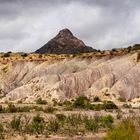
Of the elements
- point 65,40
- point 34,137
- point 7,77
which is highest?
point 65,40

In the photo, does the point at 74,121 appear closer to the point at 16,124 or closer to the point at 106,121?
the point at 106,121

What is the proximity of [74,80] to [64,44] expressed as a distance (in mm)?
48427

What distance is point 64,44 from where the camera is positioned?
134250 mm

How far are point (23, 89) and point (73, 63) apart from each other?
14.1 metres

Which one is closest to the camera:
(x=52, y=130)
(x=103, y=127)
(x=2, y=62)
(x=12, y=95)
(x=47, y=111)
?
(x=52, y=130)

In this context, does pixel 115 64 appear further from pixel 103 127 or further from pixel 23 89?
pixel 103 127

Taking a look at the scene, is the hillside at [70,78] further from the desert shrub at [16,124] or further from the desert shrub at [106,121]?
the desert shrub at [16,124]

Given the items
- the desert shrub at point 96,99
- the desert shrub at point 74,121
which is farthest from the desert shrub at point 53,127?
the desert shrub at point 96,99

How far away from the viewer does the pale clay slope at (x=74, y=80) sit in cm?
8075

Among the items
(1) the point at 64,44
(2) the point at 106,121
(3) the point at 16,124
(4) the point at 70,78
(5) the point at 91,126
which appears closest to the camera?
(3) the point at 16,124

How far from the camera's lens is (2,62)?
107125 millimetres

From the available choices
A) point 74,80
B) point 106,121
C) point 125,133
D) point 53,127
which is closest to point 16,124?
point 53,127

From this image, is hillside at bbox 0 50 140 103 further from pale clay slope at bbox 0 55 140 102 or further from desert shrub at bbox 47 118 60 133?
desert shrub at bbox 47 118 60 133

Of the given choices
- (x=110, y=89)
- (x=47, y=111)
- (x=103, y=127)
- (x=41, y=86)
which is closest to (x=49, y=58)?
(x=41, y=86)
